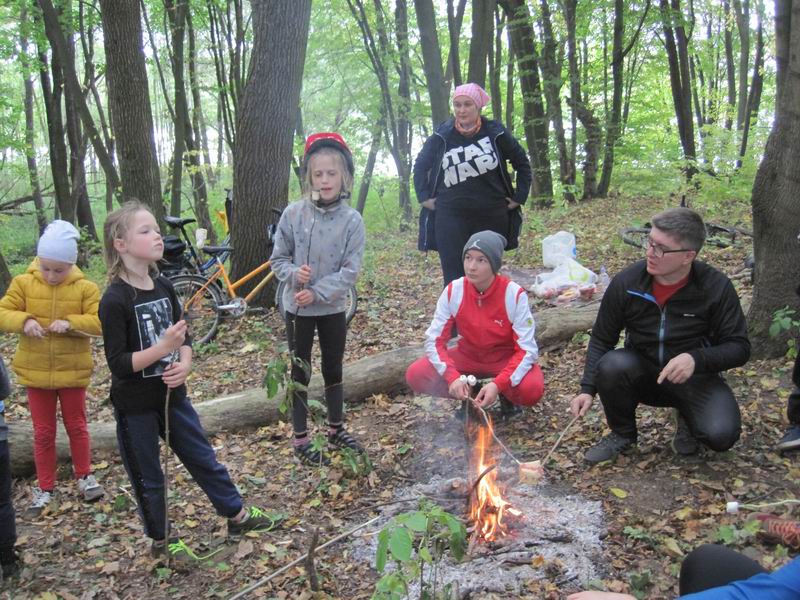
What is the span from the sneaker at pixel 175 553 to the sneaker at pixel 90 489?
898mm

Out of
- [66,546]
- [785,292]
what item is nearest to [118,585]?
[66,546]

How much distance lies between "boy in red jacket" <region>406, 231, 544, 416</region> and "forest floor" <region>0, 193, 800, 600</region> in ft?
1.48

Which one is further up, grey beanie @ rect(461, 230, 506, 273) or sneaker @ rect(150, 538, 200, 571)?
grey beanie @ rect(461, 230, 506, 273)

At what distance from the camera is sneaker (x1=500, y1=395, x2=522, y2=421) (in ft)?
15.2

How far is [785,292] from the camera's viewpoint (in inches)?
166

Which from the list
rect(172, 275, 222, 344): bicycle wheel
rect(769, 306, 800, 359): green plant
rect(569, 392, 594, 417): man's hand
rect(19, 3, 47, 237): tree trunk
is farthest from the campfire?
rect(19, 3, 47, 237): tree trunk

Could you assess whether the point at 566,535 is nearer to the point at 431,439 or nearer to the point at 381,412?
the point at 431,439

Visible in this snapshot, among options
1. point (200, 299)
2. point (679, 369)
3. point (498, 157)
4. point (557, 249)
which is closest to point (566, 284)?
point (557, 249)

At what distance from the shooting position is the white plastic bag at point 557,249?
8.04 meters

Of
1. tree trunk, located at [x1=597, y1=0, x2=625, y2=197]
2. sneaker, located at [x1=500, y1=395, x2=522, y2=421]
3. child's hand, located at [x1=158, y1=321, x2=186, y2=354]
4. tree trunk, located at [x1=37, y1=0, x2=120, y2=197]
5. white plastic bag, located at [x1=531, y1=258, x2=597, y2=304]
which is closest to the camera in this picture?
child's hand, located at [x1=158, y1=321, x2=186, y2=354]

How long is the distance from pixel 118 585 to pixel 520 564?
2.12m

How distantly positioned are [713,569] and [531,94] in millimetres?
13426

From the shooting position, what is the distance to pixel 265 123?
735 cm

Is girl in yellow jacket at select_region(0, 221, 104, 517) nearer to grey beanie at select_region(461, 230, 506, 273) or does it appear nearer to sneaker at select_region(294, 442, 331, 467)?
sneaker at select_region(294, 442, 331, 467)
